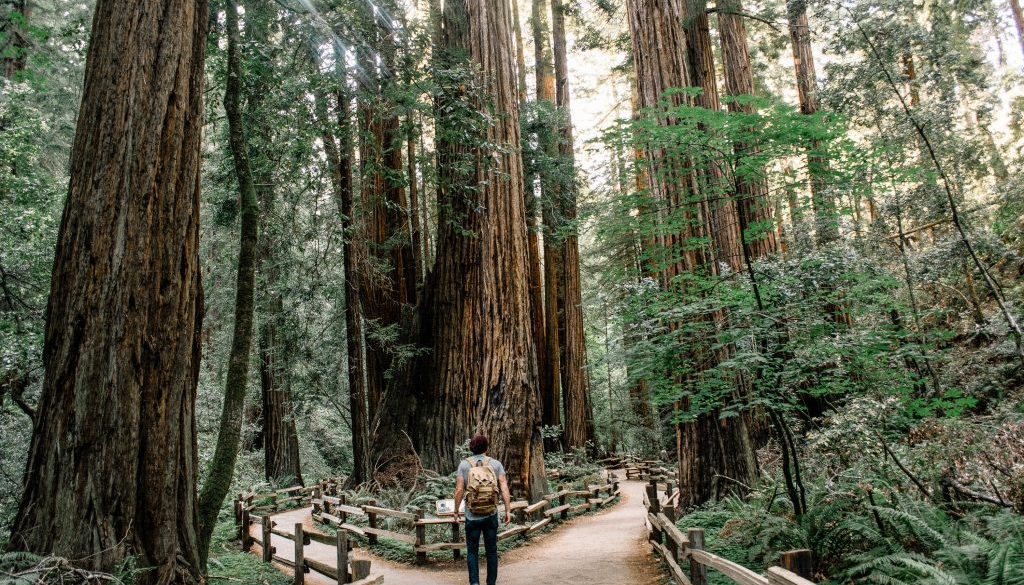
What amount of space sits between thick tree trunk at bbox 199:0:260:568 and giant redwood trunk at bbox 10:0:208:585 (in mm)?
761

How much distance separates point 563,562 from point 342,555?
2952mm

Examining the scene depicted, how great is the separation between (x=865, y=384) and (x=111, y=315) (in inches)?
262

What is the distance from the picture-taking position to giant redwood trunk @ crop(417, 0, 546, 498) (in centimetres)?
982

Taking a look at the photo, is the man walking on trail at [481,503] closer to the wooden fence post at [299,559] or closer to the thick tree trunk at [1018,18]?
the wooden fence post at [299,559]

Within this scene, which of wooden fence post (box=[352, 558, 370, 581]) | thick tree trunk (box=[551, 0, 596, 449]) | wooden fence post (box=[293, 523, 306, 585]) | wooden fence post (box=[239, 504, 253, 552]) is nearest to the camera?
wooden fence post (box=[352, 558, 370, 581])

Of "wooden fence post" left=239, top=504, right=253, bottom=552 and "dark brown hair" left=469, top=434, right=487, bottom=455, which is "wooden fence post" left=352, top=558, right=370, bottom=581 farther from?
"wooden fence post" left=239, top=504, right=253, bottom=552

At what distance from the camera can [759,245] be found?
1191 centimetres

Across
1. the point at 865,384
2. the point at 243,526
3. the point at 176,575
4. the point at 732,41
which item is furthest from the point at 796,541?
the point at 732,41

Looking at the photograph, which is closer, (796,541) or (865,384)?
(796,541)

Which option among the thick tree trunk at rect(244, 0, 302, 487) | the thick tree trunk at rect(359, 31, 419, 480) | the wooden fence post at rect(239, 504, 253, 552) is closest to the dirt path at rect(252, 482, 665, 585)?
the wooden fence post at rect(239, 504, 253, 552)

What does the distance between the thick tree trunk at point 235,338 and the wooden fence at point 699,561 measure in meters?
4.24

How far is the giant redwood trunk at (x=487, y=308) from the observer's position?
9.82 meters

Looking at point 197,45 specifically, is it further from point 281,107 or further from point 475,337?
point 475,337

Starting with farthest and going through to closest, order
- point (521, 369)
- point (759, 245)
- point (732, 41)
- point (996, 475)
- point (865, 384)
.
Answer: point (732, 41)
point (759, 245)
point (521, 369)
point (865, 384)
point (996, 475)
